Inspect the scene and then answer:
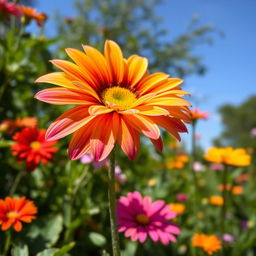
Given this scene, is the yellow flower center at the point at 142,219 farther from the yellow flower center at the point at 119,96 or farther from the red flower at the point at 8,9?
the red flower at the point at 8,9

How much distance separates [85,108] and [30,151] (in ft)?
1.76

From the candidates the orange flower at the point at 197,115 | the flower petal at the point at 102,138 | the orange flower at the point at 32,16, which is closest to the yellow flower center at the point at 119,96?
the flower petal at the point at 102,138

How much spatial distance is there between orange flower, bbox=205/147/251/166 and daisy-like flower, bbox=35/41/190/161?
680mm

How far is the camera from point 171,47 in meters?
17.0

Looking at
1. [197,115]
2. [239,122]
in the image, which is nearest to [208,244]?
[197,115]

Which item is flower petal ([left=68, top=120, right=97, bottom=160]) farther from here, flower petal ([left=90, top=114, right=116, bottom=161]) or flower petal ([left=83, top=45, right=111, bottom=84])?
flower petal ([left=83, top=45, right=111, bottom=84])

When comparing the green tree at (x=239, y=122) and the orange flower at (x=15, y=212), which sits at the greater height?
the green tree at (x=239, y=122)

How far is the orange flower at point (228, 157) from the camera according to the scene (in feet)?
4.56

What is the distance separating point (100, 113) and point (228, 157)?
0.96m

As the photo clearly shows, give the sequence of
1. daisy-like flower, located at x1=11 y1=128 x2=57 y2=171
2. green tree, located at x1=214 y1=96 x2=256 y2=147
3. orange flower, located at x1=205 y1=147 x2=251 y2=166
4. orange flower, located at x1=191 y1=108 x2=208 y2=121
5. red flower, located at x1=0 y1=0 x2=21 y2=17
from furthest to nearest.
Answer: green tree, located at x1=214 y1=96 x2=256 y2=147 → red flower, located at x1=0 y1=0 x2=21 y2=17 → orange flower, located at x1=191 y1=108 x2=208 y2=121 → orange flower, located at x1=205 y1=147 x2=251 y2=166 → daisy-like flower, located at x1=11 y1=128 x2=57 y2=171

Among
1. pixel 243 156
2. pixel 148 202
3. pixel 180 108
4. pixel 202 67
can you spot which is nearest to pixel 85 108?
pixel 180 108

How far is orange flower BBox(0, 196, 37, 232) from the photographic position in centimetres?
89

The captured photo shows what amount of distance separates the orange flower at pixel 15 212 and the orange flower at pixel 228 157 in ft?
2.73

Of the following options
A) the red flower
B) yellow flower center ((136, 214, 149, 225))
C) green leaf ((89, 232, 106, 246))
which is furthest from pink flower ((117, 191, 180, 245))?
the red flower
